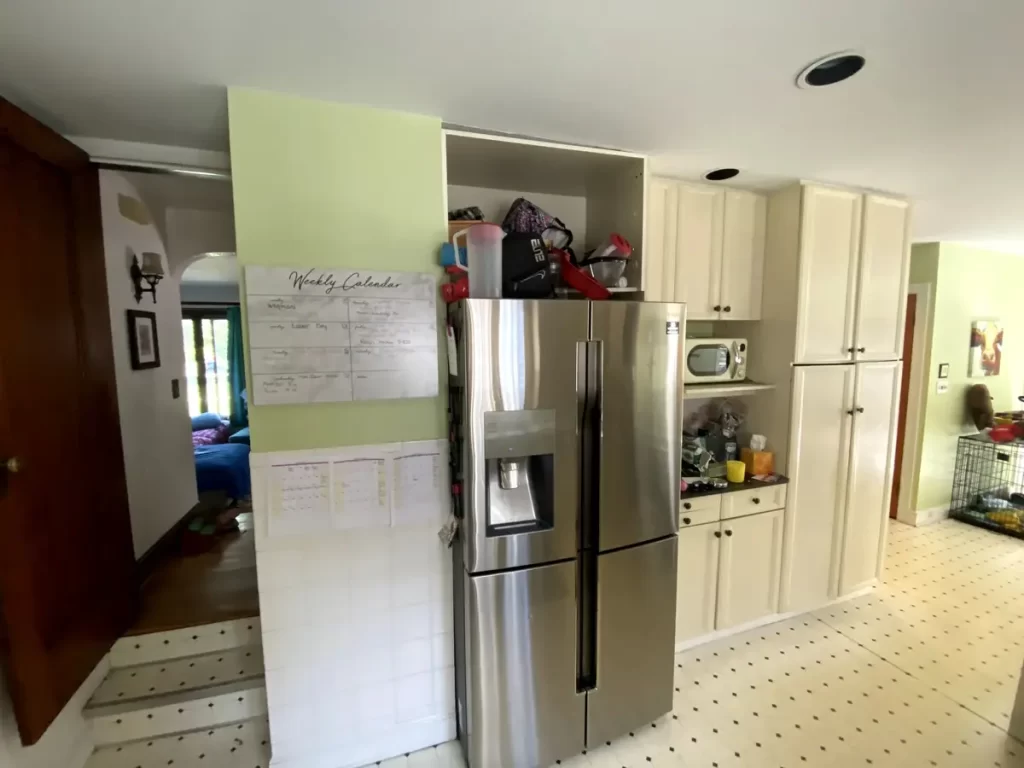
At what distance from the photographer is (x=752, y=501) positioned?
7.66 feet

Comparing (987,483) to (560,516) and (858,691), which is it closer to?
(858,691)

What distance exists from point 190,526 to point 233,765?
4.85 feet

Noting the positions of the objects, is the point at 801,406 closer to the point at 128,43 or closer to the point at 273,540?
the point at 273,540

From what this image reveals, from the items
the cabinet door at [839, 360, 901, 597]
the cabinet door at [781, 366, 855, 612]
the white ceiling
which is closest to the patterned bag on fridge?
the white ceiling

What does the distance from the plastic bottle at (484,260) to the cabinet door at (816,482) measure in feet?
5.57

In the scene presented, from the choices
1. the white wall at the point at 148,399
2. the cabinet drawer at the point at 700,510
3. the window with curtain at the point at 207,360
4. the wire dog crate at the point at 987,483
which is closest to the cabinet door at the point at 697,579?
the cabinet drawer at the point at 700,510

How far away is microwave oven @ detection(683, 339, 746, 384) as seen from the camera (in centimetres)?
232

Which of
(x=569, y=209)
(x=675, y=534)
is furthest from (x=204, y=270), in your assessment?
(x=675, y=534)

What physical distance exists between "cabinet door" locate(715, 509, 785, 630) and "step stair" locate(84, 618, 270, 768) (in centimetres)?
212

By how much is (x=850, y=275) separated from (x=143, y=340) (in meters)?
3.76

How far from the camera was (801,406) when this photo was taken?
2.37 metres

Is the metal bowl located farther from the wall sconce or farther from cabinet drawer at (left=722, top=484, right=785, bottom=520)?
the wall sconce

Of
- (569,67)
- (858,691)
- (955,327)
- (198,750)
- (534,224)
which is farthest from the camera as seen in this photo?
(955,327)

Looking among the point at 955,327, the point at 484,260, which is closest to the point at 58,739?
the point at 484,260
